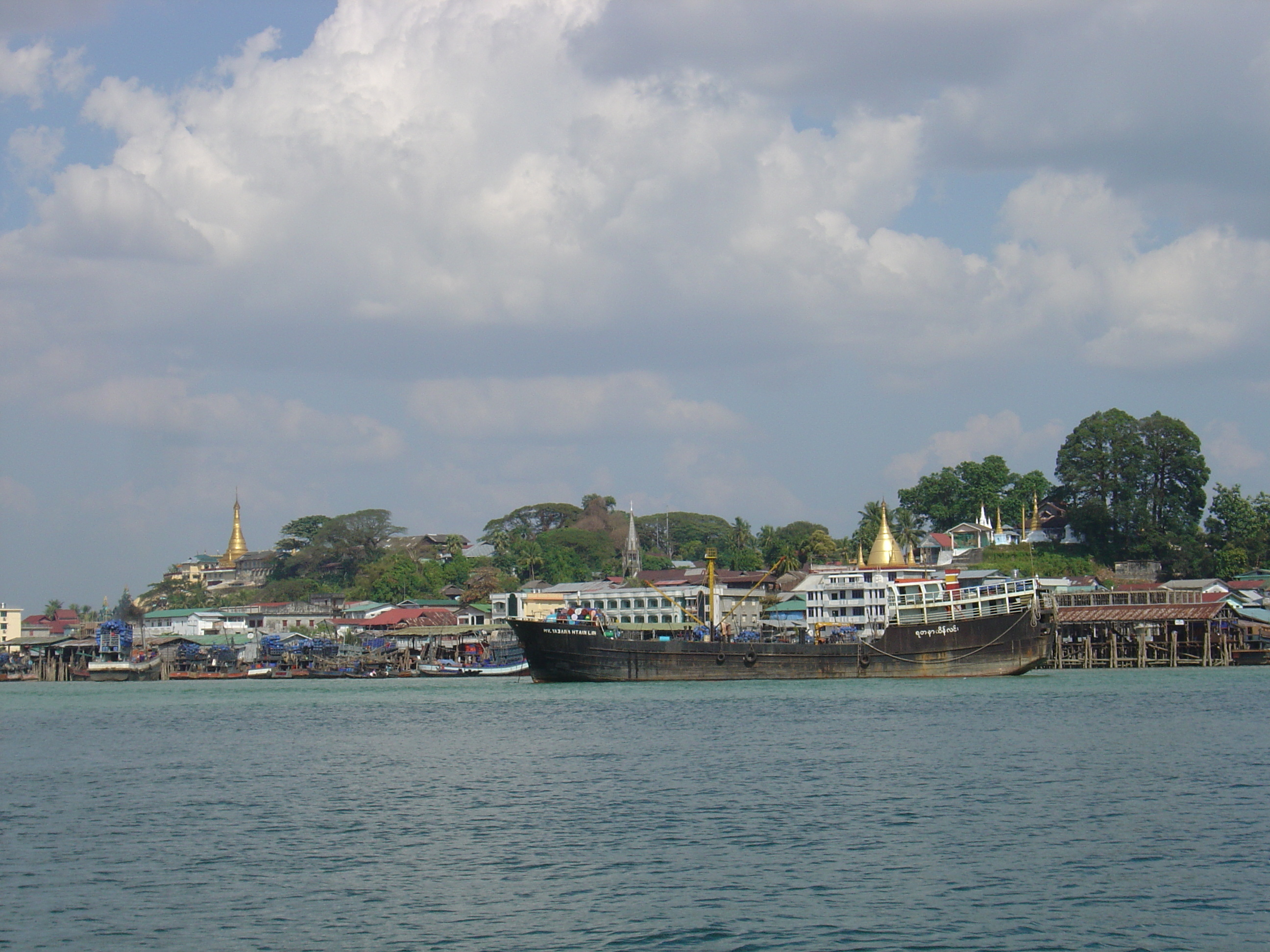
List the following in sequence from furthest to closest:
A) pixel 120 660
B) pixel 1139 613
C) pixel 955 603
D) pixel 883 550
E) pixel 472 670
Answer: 1. pixel 120 660
2. pixel 883 550
3. pixel 472 670
4. pixel 1139 613
5. pixel 955 603

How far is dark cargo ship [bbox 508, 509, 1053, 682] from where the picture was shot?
241 ft

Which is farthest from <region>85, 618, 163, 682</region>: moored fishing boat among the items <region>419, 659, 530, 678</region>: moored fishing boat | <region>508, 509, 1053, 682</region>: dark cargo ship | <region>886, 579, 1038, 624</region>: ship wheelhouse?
<region>886, 579, 1038, 624</region>: ship wheelhouse

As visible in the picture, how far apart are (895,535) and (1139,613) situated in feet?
165

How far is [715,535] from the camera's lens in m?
189

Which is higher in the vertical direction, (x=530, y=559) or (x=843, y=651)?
(x=530, y=559)

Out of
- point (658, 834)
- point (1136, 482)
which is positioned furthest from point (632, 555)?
point (658, 834)

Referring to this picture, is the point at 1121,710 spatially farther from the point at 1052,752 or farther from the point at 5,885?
the point at 5,885

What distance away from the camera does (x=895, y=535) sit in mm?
141500

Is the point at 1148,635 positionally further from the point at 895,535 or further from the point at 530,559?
the point at 530,559

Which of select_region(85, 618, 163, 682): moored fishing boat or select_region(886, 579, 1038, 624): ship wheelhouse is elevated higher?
select_region(886, 579, 1038, 624): ship wheelhouse

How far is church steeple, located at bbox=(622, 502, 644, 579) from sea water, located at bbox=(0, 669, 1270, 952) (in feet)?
375

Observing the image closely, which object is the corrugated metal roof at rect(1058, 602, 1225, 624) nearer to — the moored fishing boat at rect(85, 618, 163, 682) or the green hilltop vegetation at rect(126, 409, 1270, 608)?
the green hilltop vegetation at rect(126, 409, 1270, 608)

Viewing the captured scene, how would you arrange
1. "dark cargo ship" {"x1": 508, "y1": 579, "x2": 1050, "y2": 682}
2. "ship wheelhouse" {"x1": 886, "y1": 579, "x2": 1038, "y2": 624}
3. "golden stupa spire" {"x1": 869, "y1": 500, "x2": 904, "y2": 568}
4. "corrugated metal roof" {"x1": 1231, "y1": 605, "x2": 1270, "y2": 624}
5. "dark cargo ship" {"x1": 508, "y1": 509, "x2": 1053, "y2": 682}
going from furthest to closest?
1. "golden stupa spire" {"x1": 869, "y1": 500, "x2": 904, "y2": 568}
2. "corrugated metal roof" {"x1": 1231, "y1": 605, "x2": 1270, "y2": 624}
3. "ship wheelhouse" {"x1": 886, "y1": 579, "x2": 1038, "y2": 624}
4. "dark cargo ship" {"x1": 508, "y1": 579, "x2": 1050, "y2": 682}
5. "dark cargo ship" {"x1": 508, "y1": 509, "x2": 1053, "y2": 682}

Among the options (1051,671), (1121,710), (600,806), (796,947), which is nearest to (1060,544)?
(1051,671)
